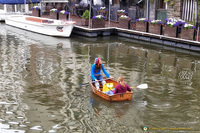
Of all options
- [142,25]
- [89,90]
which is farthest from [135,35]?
[89,90]

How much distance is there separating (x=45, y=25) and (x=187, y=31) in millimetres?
11759

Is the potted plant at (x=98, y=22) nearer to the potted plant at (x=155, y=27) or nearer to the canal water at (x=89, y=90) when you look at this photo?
the canal water at (x=89, y=90)

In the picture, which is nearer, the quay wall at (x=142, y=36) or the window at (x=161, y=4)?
the quay wall at (x=142, y=36)

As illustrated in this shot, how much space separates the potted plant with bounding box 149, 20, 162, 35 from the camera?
23125 millimetres

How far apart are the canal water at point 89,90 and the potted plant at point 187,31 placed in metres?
1.24

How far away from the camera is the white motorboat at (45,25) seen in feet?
82.8

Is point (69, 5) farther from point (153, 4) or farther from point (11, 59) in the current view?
point (11, 59)

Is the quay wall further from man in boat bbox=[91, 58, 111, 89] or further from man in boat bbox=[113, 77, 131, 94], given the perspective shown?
Result: man in boat bbox=[113, 77, 131, 94]

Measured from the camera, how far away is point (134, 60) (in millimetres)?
18344

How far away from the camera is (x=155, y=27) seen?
23.5 meters

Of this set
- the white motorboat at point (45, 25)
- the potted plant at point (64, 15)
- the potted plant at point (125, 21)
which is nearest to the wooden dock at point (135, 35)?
the potted plant at point (125, 21)

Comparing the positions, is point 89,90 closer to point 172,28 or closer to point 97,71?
point 97,71

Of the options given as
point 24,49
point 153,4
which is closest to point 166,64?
point 24,49

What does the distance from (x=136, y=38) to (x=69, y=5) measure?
1305 centimetres
